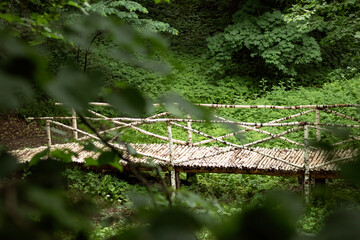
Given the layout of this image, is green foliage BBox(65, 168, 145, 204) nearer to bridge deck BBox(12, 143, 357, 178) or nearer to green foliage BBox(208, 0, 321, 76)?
bridge deck BBox(12, 143, 357, 178)

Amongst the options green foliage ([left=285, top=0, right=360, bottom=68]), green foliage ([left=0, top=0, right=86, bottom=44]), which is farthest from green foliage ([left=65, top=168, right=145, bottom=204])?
green foliage ([left=285, top=0, right=360, bottom=68])

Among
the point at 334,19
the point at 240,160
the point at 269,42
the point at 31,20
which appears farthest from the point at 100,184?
the point at 269,42

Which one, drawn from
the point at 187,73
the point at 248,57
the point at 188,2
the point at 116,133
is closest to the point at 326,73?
the point at 248,57

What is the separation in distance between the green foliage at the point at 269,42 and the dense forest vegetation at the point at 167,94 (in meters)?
0.04

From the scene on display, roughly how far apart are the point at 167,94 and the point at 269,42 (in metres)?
9.37

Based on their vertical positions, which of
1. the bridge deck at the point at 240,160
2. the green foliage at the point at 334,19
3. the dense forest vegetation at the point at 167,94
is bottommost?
the bridge deck at the point at 240,160

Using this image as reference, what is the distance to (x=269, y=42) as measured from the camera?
9.48 metres

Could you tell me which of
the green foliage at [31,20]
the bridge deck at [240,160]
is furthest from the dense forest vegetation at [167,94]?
the bridge deck at [240,160]

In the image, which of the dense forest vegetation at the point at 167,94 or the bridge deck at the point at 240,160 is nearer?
the dense forest vegetation at the point at 167,94

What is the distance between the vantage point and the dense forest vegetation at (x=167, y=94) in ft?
1.53

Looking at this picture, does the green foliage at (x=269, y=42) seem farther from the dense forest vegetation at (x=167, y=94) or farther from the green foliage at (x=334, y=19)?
the green foliage at (x=334, y=19)

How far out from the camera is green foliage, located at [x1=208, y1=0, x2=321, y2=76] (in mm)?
9344

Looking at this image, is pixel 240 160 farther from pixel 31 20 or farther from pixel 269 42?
pixel 269 42

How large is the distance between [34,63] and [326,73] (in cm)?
1088
